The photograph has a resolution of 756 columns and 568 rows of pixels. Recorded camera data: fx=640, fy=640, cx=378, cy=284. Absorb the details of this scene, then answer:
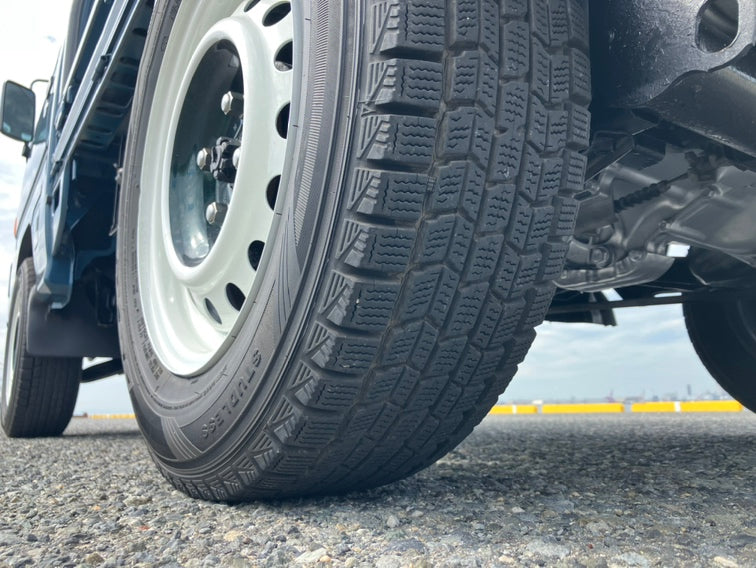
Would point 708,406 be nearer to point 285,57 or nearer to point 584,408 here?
point 584,408

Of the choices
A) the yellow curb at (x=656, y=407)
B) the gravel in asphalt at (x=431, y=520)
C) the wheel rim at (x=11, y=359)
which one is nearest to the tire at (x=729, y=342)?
the gravel in asphalt at (x=431, y=520)

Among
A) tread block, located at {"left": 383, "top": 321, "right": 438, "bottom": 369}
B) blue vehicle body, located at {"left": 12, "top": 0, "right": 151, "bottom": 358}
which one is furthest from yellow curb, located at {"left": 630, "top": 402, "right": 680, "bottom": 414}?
tread block, located at {"left": 383, "top": 321, "right": 438, "bottom": 369}

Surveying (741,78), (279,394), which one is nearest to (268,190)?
(279,394)

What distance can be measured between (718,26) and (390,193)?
20.8 inches

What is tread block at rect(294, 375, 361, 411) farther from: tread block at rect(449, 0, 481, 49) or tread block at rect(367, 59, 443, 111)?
tread block at rect(449, 0, 481, 49)

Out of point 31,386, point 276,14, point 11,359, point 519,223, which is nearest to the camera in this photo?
point 519,223

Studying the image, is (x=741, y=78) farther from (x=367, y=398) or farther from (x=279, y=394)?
(x=279, y=394)

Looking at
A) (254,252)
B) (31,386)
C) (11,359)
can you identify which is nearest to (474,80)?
(254,252)

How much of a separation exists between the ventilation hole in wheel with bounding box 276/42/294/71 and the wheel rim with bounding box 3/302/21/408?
2498 mm

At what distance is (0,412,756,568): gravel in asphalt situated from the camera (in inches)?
36.4

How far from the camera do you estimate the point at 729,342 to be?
238 cm

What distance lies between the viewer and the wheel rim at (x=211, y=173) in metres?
1.20

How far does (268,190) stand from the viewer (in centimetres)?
122

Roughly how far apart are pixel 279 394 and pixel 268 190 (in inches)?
16.0
